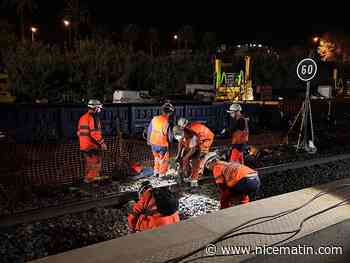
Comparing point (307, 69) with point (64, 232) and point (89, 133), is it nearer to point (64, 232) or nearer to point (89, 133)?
point (89, 133)

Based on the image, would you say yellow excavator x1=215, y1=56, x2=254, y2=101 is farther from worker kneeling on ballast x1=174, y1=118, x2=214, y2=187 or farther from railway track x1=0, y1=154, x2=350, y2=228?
worker kneeling on ballast x1=174, y1=118, x2=214, y2=187

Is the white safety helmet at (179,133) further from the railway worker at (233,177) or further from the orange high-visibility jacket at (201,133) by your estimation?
the railway worker at (233,177)

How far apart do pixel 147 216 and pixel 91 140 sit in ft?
12.4

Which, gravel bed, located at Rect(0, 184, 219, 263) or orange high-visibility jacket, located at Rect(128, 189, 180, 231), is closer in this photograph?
orange high-visibility jacket, located at Rect(128, 189, 180, 231)

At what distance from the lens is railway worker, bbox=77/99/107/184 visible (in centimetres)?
834

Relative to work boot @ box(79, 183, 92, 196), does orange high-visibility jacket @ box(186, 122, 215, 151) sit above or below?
above

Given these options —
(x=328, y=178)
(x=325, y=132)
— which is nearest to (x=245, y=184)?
(x=328, y=178)

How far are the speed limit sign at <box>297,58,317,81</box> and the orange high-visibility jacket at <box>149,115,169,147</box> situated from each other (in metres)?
5.64

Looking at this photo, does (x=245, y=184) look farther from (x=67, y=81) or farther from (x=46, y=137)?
(x=67, y=81)

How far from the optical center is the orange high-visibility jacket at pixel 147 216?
499 centimetres

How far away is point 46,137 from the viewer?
13195 mm

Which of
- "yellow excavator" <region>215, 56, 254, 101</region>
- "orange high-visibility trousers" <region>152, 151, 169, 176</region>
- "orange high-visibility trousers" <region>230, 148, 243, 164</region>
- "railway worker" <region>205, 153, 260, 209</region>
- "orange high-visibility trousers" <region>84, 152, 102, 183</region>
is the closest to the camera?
"railway worker" <region>205, 153, 260, 209</region>

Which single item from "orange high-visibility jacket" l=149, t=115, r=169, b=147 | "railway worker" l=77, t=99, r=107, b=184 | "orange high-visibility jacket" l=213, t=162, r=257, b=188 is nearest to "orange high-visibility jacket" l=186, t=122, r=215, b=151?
"orange high-visibility jacket" l=149, t=115, r=169, b=147

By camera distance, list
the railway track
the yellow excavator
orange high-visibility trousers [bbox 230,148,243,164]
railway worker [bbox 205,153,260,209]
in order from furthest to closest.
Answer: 1. the yellow excavator
2. orange high-visibility trousers [bbox 230,148,243,164]
3. the railway track
4. railway worker [bbox 205,153,260,209]
